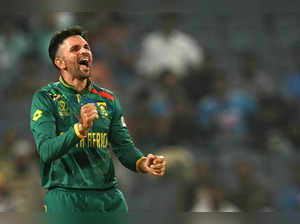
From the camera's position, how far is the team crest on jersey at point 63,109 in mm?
2417

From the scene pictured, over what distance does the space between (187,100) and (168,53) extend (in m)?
0.67

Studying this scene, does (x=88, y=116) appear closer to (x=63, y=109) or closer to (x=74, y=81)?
(x=63, y=109)

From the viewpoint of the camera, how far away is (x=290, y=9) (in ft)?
20.4

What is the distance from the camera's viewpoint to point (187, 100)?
5.75 m

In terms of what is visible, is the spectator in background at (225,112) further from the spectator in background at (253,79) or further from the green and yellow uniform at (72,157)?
the green and yellow uniform at (72,157)

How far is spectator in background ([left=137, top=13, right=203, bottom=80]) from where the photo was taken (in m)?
6.04

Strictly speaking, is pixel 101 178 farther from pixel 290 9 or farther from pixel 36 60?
pixel 290 9

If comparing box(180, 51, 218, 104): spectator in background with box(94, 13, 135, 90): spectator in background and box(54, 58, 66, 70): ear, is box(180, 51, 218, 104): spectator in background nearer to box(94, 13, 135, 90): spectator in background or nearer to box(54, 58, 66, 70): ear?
box(94, 13, 135, 90): spectator in background

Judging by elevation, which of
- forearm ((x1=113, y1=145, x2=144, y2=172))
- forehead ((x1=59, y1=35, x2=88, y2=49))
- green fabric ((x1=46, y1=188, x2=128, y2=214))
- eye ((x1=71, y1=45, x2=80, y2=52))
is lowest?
green fabric ((x1=46, y1=188, x2=128, y2=214))

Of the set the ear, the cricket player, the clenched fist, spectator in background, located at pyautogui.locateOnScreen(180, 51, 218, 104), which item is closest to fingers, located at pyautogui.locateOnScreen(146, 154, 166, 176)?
the cricket player

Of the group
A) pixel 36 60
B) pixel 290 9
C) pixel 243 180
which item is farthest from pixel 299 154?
pixel 36 60

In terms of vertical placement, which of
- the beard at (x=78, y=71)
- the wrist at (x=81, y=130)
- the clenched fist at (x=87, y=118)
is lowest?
the wrist at (x=81, y=130)

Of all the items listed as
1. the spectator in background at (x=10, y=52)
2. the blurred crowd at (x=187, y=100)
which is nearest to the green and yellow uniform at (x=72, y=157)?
the blurred crowd at (x=187, y=100)

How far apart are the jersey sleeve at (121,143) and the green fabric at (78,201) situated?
7.7 inches
